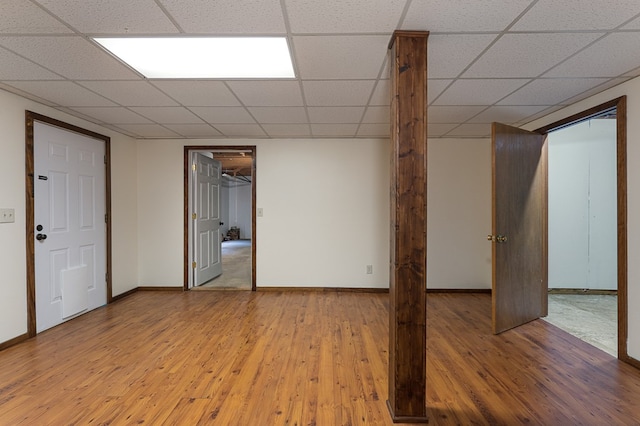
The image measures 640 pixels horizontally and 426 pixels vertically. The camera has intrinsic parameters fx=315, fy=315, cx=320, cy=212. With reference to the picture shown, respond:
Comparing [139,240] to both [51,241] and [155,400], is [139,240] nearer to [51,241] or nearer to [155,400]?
[51,241]

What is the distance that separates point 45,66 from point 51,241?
177 centimetres

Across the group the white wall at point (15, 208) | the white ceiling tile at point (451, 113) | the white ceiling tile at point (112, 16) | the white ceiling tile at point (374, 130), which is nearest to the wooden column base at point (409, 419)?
the white ceiling tile at point (112, 16)

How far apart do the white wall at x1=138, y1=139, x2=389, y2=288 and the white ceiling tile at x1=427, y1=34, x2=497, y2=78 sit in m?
2.23

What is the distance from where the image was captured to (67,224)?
3.33 m

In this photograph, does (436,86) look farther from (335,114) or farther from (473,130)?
(473,130)

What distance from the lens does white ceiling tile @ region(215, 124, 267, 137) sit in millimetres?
3828

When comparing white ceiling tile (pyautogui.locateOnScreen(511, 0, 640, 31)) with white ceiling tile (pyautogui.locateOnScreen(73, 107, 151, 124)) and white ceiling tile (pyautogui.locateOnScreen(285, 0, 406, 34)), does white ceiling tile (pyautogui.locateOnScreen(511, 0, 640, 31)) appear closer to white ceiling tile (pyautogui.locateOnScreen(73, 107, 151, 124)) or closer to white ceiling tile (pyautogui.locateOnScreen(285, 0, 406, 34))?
white ceiling tile (pyautogui.locateOnScreen(285, 0, 406, 34))

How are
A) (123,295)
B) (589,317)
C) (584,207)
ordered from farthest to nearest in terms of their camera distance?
(584,207)
(123,295)
(589,317)

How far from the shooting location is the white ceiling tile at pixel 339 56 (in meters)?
1.89

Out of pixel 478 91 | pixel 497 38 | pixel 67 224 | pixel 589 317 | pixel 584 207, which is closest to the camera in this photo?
pixel 497 38

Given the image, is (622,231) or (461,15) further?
(622,231)

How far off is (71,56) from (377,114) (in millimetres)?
2584

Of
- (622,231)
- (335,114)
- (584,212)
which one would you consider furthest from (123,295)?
(584,212)

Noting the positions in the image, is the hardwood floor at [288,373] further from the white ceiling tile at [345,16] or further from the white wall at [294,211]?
the white ceiling tile at [345,16]
